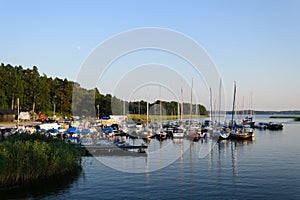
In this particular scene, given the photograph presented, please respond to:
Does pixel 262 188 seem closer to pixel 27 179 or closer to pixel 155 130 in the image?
pixel 27 179

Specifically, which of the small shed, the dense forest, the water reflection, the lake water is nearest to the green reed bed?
the water reflection

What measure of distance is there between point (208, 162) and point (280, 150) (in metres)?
19.2

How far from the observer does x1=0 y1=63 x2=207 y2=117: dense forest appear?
93.4 metres

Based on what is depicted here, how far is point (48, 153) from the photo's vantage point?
2966 centimetres

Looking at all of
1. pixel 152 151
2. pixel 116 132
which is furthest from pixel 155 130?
pixel 152 151

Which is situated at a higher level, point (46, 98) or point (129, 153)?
point (46, 98)

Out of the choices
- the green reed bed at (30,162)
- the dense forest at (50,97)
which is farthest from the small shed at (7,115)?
the green reed bed at (30,162)

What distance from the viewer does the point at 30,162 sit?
2777cm

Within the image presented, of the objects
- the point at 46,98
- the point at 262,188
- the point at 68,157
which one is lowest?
the point at 262,188

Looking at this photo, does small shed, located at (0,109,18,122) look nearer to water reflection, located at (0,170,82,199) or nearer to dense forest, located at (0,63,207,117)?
dense forest, located at (0,63,207,117)

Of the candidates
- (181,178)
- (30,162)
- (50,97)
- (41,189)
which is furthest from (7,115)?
(181,178)

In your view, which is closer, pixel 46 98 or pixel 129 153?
pixel 129 153

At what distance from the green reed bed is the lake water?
1.26 metres

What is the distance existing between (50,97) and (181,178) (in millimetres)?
86426
